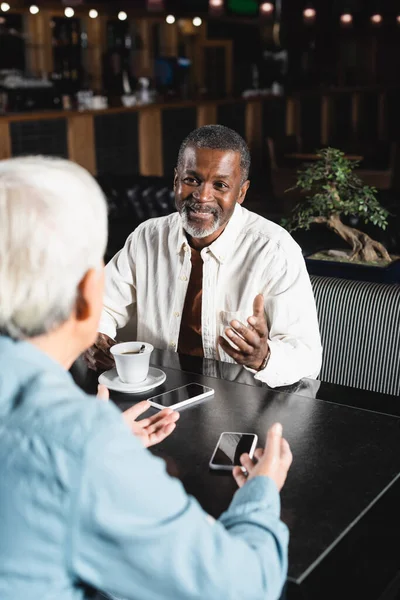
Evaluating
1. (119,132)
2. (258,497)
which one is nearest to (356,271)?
(258,497)

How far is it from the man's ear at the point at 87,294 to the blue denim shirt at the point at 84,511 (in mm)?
83

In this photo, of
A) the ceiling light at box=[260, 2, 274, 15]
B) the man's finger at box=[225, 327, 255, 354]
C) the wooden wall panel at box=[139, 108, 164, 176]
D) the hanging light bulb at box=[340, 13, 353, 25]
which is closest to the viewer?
the man's finger at box=[225, 327, 255, 354]

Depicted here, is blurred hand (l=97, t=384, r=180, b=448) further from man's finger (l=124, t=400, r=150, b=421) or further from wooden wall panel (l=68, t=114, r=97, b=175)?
wooden wall panel (l=68, t=114, r=97, b=175)

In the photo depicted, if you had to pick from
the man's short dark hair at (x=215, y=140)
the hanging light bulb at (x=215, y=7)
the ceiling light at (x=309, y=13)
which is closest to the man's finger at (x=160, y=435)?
the man's short dark hair at (x=215, y=140)

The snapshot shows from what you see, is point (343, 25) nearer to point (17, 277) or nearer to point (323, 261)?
point (323, 261)

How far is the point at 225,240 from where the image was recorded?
2.32 m

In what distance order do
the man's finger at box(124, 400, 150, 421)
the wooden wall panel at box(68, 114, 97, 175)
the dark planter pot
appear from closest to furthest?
the man's finger at box(124, 400, 150, 421), the dark planter pot, the wooden wall panel at box(68, 114, 97, 175)

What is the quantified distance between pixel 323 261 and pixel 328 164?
0.41m

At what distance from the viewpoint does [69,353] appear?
1.02 m

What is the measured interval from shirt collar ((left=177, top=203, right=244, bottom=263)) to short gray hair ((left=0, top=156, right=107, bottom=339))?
134 centimetres

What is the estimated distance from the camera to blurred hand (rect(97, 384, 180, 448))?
142 cm

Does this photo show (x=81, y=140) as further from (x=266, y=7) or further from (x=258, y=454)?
(x=258, y=454)

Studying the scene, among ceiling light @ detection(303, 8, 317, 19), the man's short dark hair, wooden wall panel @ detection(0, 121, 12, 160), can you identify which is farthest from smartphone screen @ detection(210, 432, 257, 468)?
ceiling light @ detection(303, 8, 317, 19)

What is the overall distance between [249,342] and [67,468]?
3.33ft
